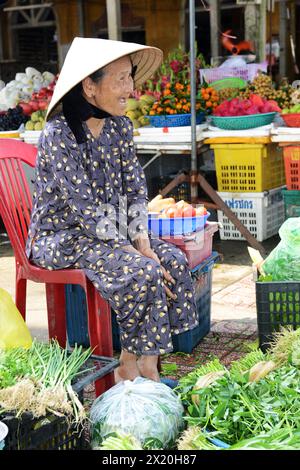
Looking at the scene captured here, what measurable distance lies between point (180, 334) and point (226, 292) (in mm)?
1205

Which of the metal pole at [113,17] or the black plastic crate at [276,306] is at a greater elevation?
the metal pole at [113,17]

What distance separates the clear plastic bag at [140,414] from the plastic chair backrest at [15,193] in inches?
44.7

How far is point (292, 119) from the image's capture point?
19.5ft

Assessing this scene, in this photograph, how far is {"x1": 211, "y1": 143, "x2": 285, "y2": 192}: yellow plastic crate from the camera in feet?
20.3

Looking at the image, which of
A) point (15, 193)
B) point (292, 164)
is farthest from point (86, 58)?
point (292, 164)

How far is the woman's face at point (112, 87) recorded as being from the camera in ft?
10.7

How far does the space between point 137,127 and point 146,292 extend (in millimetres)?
3818

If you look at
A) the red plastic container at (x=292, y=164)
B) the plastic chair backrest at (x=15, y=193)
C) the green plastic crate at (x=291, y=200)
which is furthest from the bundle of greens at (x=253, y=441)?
the red plastic container at (x=292, y=164)

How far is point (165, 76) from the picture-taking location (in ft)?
22.9

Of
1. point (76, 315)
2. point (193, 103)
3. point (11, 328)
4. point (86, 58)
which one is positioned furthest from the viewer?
point (193, 103)

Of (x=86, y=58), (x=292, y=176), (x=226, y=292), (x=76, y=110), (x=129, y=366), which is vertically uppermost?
(x=86, y=58)

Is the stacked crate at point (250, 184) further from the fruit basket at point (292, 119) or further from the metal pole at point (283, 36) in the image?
the metal pole at point (283, 36)

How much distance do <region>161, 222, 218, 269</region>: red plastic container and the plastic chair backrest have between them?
Answer: 0.78m

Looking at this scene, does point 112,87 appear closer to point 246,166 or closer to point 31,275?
point 31,275
